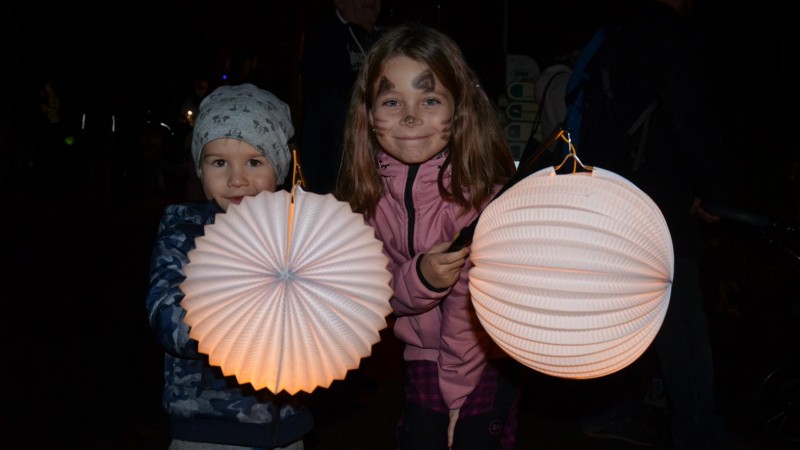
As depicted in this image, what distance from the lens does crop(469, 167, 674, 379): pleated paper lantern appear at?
1.51 metres

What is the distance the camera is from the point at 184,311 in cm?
205

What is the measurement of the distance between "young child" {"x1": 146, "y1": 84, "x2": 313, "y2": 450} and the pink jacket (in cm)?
47

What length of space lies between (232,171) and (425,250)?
77 cm

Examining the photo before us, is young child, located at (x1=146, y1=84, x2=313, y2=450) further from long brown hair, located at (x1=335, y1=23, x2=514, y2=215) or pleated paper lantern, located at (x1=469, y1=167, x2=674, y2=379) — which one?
pleated paper lantern, located at (x1=469, y1=167, x2=674, y2=379)

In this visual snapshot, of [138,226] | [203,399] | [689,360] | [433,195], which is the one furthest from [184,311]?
[138,226]

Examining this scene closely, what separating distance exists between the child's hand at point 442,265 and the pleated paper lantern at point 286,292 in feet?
1.31

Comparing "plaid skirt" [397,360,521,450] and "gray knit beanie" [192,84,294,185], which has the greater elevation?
"gray knit beanie" [192,84,294,185]

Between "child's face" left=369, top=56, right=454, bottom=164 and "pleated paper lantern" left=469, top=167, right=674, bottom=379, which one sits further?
"child's face" left=369, top=56, right=454, bottom=164

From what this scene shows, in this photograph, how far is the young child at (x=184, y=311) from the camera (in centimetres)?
213

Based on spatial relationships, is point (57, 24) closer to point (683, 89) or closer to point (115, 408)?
point (115, 408)

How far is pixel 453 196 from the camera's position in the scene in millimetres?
2461

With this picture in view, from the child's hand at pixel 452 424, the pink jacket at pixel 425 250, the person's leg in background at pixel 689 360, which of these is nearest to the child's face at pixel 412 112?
the pink jacket at pixel 425 250

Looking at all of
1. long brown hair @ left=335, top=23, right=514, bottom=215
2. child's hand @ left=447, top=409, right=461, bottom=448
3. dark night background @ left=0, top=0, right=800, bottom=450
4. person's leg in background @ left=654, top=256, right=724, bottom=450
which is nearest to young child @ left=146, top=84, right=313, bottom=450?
long brown hair @ left=335, top=23, right=514, bottom=215

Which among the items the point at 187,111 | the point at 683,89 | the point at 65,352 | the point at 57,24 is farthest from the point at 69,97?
the point at 683,89
